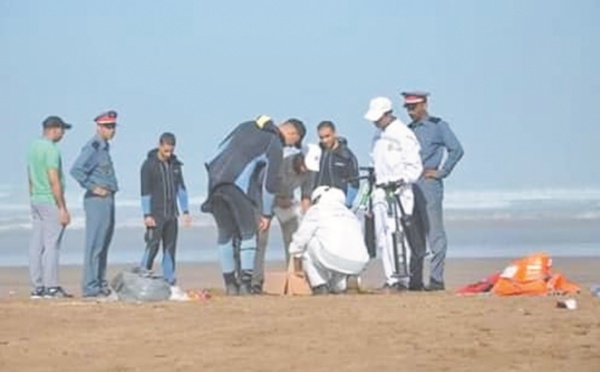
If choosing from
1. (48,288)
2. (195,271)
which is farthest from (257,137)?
(195,271)

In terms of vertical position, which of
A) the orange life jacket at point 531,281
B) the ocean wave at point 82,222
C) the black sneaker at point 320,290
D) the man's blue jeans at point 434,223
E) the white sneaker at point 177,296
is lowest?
the ocean wave at point 82,222

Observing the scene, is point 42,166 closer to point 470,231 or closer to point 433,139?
point 433,139

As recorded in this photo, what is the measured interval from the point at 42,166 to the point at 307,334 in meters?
5.49

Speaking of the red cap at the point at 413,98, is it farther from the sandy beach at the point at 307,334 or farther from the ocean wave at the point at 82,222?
the ocean wave at the point at 82,222

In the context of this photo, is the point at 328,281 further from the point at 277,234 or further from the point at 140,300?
the point at 277,234

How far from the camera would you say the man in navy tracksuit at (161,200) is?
1748 centimetres


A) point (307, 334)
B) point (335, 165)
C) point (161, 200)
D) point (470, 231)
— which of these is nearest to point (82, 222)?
point (470, 231)

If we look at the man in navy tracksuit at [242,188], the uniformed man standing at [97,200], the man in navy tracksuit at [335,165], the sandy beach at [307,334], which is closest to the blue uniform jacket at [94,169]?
the uniformed man standing at [97,200]

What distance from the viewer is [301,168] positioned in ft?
55.9

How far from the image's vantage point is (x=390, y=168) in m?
16.1

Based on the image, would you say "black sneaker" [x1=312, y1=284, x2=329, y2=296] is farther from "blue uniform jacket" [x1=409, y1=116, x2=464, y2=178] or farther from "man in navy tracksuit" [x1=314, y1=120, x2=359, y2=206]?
"blue uniform jacket" [x1=409, y1=116, x2=464, y2=178]

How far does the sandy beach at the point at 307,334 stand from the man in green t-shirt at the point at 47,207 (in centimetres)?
126

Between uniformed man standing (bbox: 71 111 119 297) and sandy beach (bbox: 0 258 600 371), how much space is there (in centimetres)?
160

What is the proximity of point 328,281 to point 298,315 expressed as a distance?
285 cm
